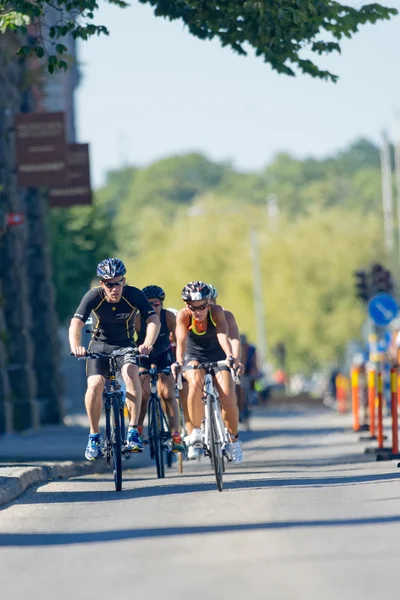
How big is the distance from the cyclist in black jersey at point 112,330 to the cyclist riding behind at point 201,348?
357 mm

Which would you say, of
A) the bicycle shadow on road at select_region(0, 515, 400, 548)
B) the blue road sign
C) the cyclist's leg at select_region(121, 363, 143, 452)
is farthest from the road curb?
the blue road sign

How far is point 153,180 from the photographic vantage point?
18888 cm

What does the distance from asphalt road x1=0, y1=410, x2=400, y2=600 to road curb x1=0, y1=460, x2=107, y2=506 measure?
0.57 feet

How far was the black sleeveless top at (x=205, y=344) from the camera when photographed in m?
15.3

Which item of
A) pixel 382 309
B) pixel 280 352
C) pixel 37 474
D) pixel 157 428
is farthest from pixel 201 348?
pixel 280 352

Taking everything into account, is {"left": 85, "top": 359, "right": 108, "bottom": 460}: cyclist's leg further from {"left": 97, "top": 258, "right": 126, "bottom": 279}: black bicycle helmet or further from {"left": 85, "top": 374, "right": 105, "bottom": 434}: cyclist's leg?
{"left": 97, "top": 258, "right": 126, "bottom": 279}: black bicycle helmet

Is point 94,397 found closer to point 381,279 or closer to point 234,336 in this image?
point 234,336

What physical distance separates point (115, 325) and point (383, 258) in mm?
68762

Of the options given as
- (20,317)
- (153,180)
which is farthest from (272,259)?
(153,180)

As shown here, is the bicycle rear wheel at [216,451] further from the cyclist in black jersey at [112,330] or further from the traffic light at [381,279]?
the traffic light at [381,279]

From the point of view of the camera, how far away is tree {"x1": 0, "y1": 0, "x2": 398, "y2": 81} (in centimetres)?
1814

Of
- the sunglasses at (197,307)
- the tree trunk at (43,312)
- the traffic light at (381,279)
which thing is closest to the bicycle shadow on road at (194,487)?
the sunglasses at (197,307)

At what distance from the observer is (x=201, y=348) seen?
1538 cm

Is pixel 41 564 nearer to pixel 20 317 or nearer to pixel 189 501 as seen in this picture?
pixel 189 501
